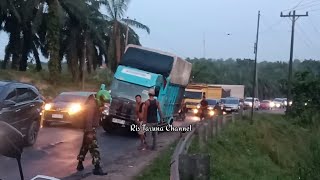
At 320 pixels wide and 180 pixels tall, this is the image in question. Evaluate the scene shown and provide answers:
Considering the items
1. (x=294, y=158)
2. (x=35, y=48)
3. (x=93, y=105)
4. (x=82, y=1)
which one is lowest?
(x=294, y=158)

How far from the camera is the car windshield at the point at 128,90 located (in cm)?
2066

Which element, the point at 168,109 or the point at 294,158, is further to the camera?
the point at 294,158

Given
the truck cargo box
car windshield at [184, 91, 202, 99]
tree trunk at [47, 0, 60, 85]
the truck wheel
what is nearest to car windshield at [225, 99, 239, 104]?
car windshield at [184, 91, 202, 99]

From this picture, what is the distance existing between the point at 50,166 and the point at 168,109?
11.6m

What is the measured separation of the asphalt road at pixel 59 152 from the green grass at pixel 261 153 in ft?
8.33

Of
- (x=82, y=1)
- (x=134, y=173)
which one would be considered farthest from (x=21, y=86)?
(x=82, y=1)

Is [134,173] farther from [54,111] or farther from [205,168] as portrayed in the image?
[54,111]

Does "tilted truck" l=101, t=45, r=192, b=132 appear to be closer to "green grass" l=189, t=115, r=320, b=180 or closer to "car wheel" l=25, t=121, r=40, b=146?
"green grass" l=189, t=115, r=320, b=180

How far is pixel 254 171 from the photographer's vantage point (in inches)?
766

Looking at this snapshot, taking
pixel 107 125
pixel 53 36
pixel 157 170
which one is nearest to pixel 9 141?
pixel 157 170

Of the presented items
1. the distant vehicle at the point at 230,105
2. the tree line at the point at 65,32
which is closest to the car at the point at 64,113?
the tree line at the point at 65,32

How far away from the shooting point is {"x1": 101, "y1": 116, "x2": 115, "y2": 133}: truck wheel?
68.1 ft

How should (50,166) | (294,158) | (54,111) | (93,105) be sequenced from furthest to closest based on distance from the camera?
(294,158) → (54,111) → (50,166) → (93,105)

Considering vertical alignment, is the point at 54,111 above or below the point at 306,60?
below
